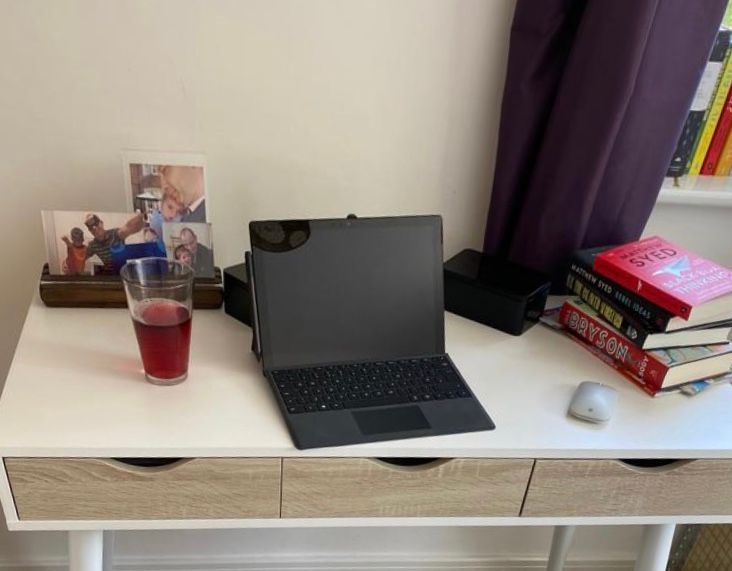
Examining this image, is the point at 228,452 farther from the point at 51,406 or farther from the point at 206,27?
the point at 206,27

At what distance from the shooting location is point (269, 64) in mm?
1179

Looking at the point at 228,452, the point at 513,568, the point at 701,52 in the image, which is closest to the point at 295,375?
the point at 228,452

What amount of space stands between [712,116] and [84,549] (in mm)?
1285

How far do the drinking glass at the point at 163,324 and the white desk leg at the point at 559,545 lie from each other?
91 cm

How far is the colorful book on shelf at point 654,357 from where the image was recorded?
1.07m

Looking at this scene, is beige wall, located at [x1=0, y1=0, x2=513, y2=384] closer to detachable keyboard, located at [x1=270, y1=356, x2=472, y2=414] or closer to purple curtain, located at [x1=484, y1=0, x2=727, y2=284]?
purple curtain, located at [x1=484, y1=0, x2=727, y2=284]

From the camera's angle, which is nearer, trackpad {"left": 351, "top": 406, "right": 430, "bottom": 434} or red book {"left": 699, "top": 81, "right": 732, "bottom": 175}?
trackpad {"left": 351, "top": 406, "right": 430, "bottom": 434}

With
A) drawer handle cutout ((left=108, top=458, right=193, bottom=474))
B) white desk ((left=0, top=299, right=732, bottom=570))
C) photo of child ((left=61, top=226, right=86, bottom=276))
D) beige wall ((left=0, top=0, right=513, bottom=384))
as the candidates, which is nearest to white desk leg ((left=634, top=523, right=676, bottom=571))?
white desk ((left=0, top=299, right=732, bottom=570))

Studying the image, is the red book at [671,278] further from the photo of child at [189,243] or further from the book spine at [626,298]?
the photo of child at [189,243]

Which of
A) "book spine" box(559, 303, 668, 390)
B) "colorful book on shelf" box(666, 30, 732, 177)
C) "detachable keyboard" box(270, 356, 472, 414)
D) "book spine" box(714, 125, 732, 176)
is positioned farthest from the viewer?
"book spine" box(714, 125, 732, 176)

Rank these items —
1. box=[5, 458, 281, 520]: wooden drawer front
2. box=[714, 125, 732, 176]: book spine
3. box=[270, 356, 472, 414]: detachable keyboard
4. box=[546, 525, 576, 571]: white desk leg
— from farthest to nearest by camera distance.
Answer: box=[546, 525, 576, 571]: white desk leg < box=[714, 125, 732, 176]: book spine < box=[270, 356, 472, 414]: detachable keyboard < box=[5, 458, 281, 520]: wooden drawer front

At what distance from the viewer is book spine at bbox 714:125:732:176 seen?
1369mm

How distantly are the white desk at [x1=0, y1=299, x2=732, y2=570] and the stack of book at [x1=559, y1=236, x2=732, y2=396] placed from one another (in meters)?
0.04

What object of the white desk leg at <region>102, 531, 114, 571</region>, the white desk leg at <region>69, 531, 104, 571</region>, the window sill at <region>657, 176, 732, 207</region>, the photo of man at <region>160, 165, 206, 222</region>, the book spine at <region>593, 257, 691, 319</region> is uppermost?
the window sill at <region>657, 176, 732, 207</region>
